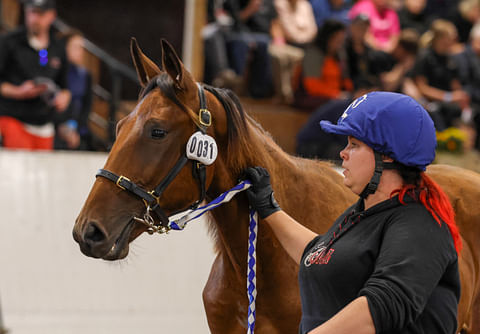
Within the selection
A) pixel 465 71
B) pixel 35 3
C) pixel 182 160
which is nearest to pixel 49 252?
pixel 35 3

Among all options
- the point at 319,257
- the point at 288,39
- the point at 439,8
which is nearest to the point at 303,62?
the point at 288,39

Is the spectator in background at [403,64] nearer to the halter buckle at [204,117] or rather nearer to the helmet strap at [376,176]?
the halter buckle at [204,117]

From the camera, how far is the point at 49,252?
181 inches

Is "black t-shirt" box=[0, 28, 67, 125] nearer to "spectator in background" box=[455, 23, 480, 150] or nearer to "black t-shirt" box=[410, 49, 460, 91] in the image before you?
"black t-shirt" box=[410, 49, 460, 91]

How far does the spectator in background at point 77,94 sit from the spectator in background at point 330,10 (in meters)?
3.04

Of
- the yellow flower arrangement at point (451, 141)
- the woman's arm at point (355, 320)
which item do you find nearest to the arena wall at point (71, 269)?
the yellow flower arrangement at point (451, 141)

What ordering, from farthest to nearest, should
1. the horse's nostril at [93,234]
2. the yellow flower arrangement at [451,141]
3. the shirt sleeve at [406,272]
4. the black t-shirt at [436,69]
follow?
the black t-shirt at [436,69], the yellow flower arrangement at [451,141], the horse's nostril at [93,234], the shirt sleeve at [406,272]

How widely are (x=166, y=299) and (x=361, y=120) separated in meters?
3.31

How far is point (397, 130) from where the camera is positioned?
5.62ft

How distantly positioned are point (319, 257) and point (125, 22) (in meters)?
7.22

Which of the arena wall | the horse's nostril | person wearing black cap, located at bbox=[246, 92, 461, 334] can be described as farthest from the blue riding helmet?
the arena wall

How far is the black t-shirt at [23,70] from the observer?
548cm

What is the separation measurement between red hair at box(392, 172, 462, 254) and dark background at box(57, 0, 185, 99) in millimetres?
6961

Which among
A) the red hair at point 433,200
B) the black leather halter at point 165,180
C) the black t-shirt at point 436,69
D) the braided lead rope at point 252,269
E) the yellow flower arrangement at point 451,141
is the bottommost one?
the yellow flower arrangement at point 451,141
